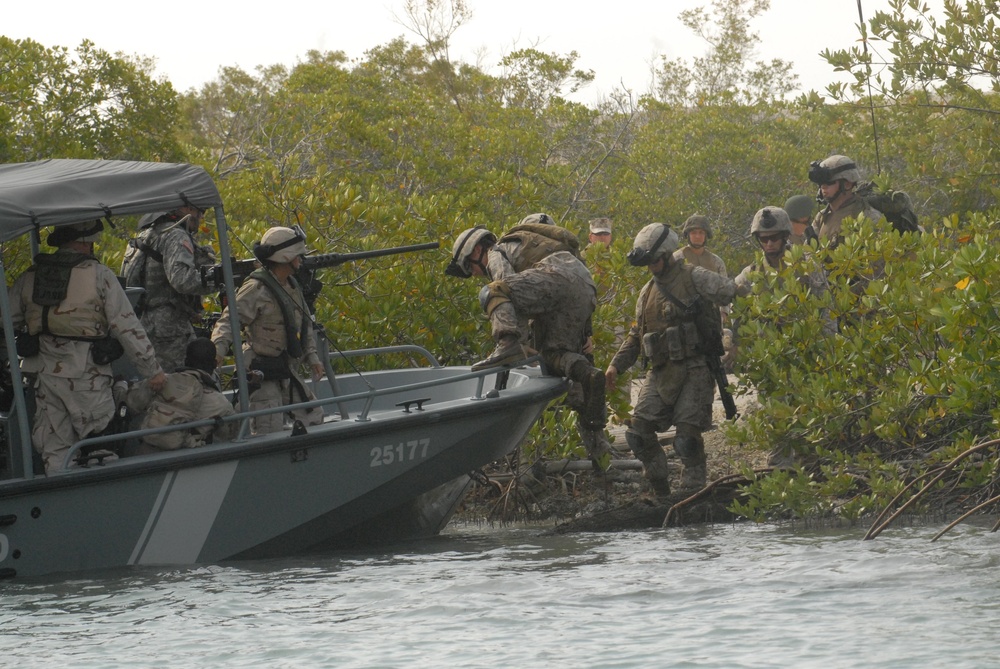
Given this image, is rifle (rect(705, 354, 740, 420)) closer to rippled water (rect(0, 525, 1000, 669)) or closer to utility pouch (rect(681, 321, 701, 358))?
utility pouch (rect(681, 321, 701, 358))

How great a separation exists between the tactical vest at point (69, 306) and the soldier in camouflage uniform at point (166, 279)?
614 mm

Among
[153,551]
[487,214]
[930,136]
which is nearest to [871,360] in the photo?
[930,136]

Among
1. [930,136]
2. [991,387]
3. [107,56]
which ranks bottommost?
[991,387]

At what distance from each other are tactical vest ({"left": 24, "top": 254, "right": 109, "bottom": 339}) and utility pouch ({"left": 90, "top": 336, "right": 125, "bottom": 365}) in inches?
3.4

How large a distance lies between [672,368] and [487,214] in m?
4.48

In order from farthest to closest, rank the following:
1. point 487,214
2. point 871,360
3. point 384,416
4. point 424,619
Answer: point 487,214 → point 871,360 → point 384,416 → point 424,619

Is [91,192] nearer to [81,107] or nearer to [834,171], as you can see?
[834,171]

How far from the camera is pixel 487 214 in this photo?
12.8m

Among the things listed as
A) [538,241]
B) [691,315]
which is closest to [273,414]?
[538,241]

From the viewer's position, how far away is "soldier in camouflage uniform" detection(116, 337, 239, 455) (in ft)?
23.7

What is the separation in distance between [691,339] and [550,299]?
91 cm

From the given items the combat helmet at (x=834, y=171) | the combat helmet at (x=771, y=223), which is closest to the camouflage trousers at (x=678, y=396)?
the combat helmet at (x=771, y=223)

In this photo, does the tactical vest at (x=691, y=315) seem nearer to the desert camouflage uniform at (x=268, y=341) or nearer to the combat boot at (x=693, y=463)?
the combat boot at (x=693, y=463)

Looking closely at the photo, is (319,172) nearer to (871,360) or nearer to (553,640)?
(871,360)
